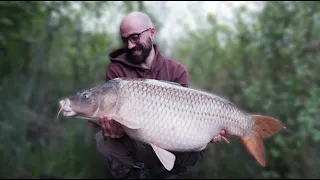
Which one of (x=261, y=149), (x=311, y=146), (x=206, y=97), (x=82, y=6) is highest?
(x=82, y=6)

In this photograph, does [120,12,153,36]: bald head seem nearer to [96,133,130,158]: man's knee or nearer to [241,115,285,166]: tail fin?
[96,133,130,158]: man's knee

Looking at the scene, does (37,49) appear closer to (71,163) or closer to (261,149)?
(71,163)

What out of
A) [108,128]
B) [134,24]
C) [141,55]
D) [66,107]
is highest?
[134,24]

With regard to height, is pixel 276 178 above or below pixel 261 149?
below

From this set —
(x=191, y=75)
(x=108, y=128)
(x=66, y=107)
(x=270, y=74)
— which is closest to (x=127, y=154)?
(x=108, y=128)

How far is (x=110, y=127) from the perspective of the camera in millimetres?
2316

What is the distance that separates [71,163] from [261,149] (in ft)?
7.37

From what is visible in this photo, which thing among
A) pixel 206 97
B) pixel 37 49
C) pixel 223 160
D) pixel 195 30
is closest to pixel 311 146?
pixel 223 160

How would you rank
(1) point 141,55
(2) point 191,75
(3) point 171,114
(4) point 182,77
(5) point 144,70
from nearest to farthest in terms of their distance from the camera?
(3) point 171,114 < (1) point 141,55 < (5) point 144,70 < (4) point 182,77 < (2) point 191,75

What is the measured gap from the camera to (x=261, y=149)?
2480 millimetres

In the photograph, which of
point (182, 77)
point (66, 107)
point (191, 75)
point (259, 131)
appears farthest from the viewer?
point (191, 75)

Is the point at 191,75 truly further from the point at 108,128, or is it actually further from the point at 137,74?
the point at 108,128

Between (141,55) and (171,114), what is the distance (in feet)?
1.43

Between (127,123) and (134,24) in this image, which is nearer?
(127,123)
